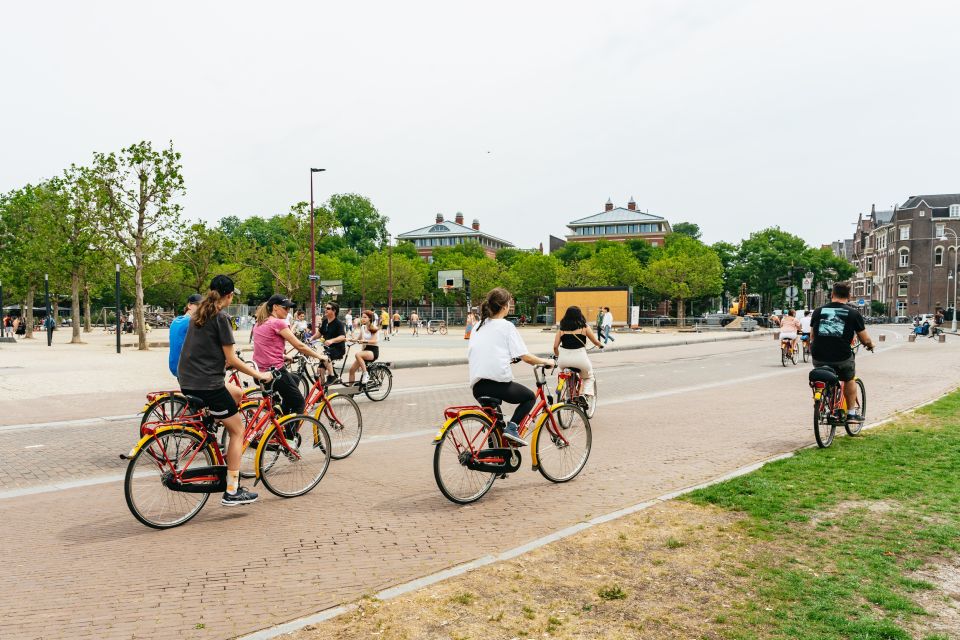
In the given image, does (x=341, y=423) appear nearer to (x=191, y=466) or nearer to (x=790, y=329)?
(x=191, y=466)

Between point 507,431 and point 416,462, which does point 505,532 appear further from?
point 416,462

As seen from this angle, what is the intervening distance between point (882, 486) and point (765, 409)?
5364 millimetres

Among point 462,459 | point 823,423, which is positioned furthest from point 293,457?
point 823,423

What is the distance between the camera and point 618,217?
113m

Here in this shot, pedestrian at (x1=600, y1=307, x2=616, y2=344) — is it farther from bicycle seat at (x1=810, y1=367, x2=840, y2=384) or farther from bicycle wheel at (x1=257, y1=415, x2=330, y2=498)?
bicycle wheel at (x1=257, y1=415, x2=330, y2=498)

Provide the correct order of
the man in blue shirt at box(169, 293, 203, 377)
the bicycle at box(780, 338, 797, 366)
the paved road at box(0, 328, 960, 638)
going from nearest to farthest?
1. the paved road at box(0, 328, 960, 638)
2. the man in blue shirt at box(169, 293, 203, 377)
3. the bicycle at box(780, 338, 797, 366)

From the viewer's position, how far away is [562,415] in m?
6.30

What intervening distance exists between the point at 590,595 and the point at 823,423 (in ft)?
16.7

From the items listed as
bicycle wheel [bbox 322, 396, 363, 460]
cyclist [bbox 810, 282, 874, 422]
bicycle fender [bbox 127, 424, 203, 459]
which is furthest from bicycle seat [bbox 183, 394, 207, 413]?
cyclist [bbox 810, 282, 874, 422]

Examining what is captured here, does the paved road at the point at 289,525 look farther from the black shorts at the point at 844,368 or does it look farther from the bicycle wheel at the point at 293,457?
the black shorts at the point at 844,368

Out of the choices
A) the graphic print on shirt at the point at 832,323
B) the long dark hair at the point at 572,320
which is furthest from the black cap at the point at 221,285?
the graphic print on shirt at the point at 832,323

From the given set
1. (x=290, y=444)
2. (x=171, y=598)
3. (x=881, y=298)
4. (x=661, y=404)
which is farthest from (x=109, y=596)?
(x=881, y=298)

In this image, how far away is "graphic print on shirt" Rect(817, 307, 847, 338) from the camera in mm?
8047

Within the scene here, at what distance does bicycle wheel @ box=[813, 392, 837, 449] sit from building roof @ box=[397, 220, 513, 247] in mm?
118065
